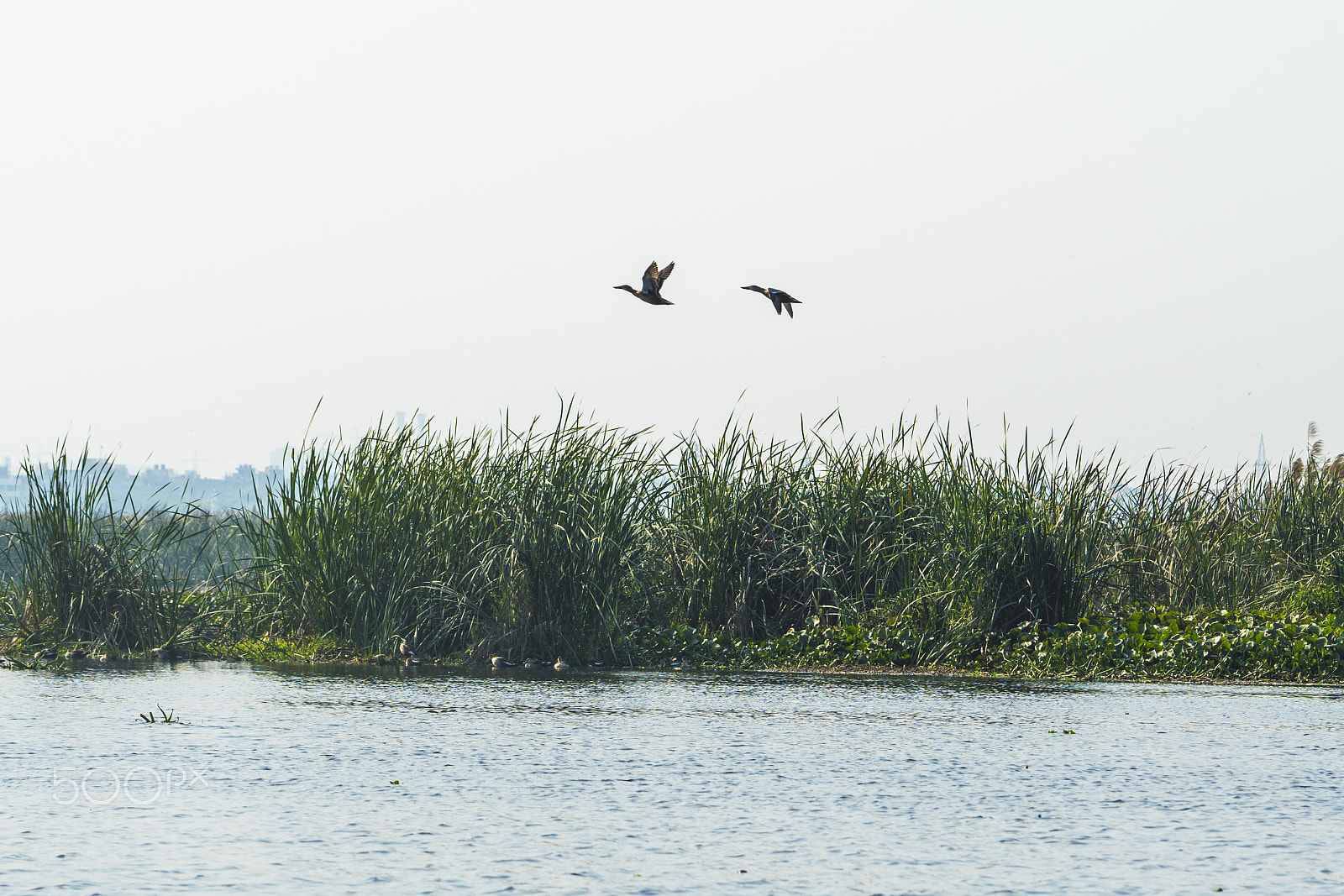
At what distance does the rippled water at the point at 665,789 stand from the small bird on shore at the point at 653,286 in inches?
94.2

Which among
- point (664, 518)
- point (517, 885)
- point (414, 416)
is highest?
point (414, 416)

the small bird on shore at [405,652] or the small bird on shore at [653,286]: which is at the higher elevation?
the small bird on shore at [653,286]

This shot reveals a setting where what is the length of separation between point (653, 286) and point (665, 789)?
3511mm

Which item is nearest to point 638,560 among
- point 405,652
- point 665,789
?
point 405,652

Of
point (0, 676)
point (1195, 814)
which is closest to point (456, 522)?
point (0, 676)

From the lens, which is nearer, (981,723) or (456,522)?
(981,723)

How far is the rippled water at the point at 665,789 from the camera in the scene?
4.72 m

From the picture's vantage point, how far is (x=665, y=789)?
6.21m

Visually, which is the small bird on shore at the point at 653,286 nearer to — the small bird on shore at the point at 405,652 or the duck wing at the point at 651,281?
the duck wing at the point at 651,281

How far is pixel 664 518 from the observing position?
12195 millimetres

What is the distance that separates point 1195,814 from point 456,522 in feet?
23.2

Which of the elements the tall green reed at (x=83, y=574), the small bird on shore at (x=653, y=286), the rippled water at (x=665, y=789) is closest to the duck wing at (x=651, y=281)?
the small bird on shore at (x=653, y=286)

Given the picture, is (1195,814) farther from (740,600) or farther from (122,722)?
(740,600)

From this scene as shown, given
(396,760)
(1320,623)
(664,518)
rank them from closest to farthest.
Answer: (396,760)
(1320,623)
(664,518)
